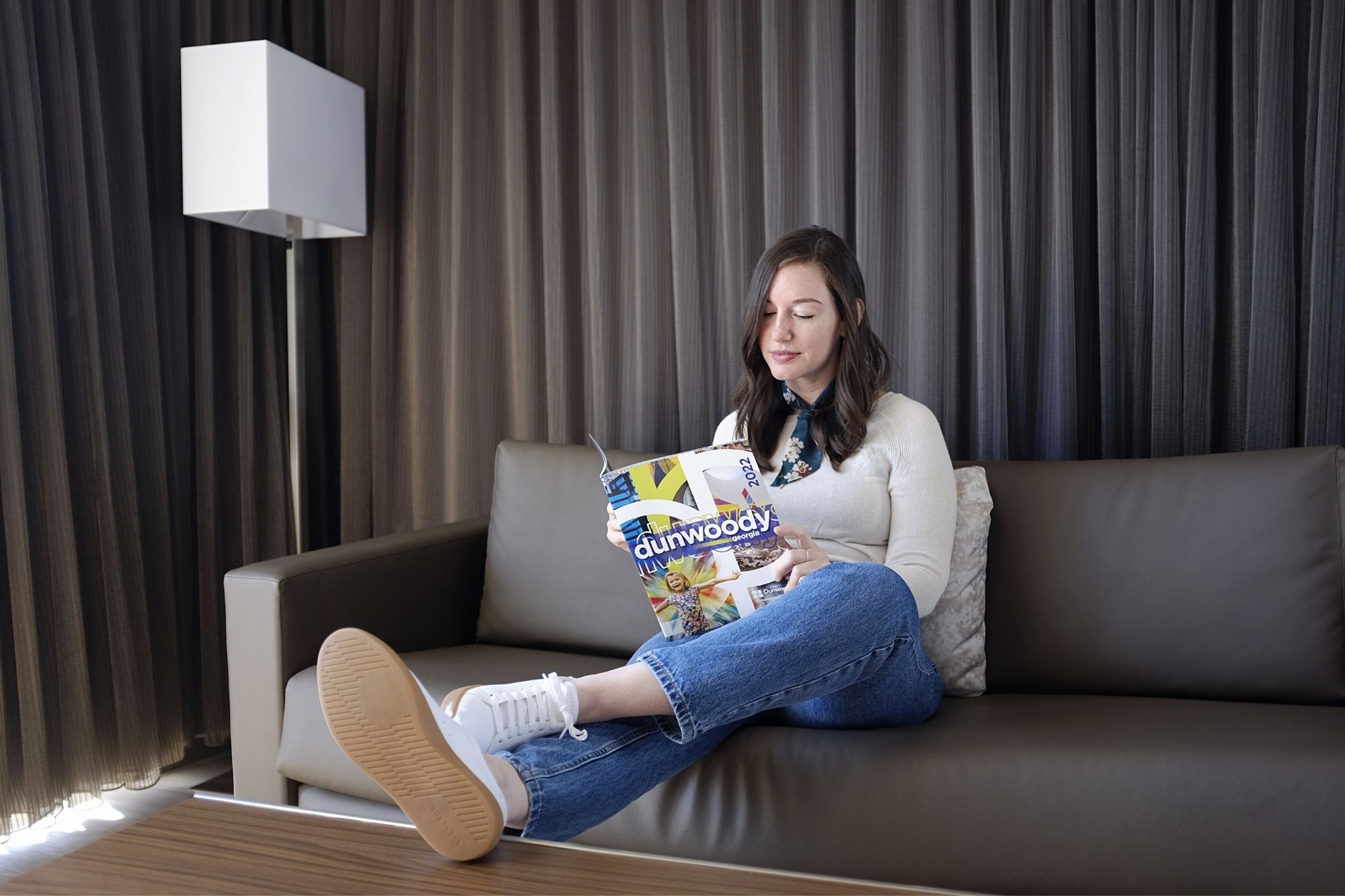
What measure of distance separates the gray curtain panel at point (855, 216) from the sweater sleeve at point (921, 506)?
1.88 ft

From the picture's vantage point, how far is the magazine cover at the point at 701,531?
136 cm

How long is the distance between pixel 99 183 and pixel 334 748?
4.51ft

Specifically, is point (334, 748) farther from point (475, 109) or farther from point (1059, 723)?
point (475, 109)

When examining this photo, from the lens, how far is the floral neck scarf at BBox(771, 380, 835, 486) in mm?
1686

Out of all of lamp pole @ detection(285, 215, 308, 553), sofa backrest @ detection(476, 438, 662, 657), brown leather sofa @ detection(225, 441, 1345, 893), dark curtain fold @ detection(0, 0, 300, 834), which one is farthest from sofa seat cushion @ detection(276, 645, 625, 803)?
lamp pole @ detection(285, 215, 308, 553)

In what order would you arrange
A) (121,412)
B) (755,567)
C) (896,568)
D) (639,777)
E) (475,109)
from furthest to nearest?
(475,109) → (121,412) → (896,568) → (755,567) → (639,777)

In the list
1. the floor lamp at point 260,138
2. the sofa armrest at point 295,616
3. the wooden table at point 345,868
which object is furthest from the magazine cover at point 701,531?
the floor lamp at point 260,138

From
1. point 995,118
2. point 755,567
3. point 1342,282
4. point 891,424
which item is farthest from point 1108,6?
point 755,567

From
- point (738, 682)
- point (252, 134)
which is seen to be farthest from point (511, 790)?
point (252, 134)

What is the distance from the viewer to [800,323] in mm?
1700

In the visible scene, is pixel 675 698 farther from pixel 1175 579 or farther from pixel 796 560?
pixel 1175 579

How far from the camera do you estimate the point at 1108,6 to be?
2.05m

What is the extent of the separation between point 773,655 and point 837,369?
0.68m

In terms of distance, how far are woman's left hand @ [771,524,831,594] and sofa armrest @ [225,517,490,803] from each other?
86cm
